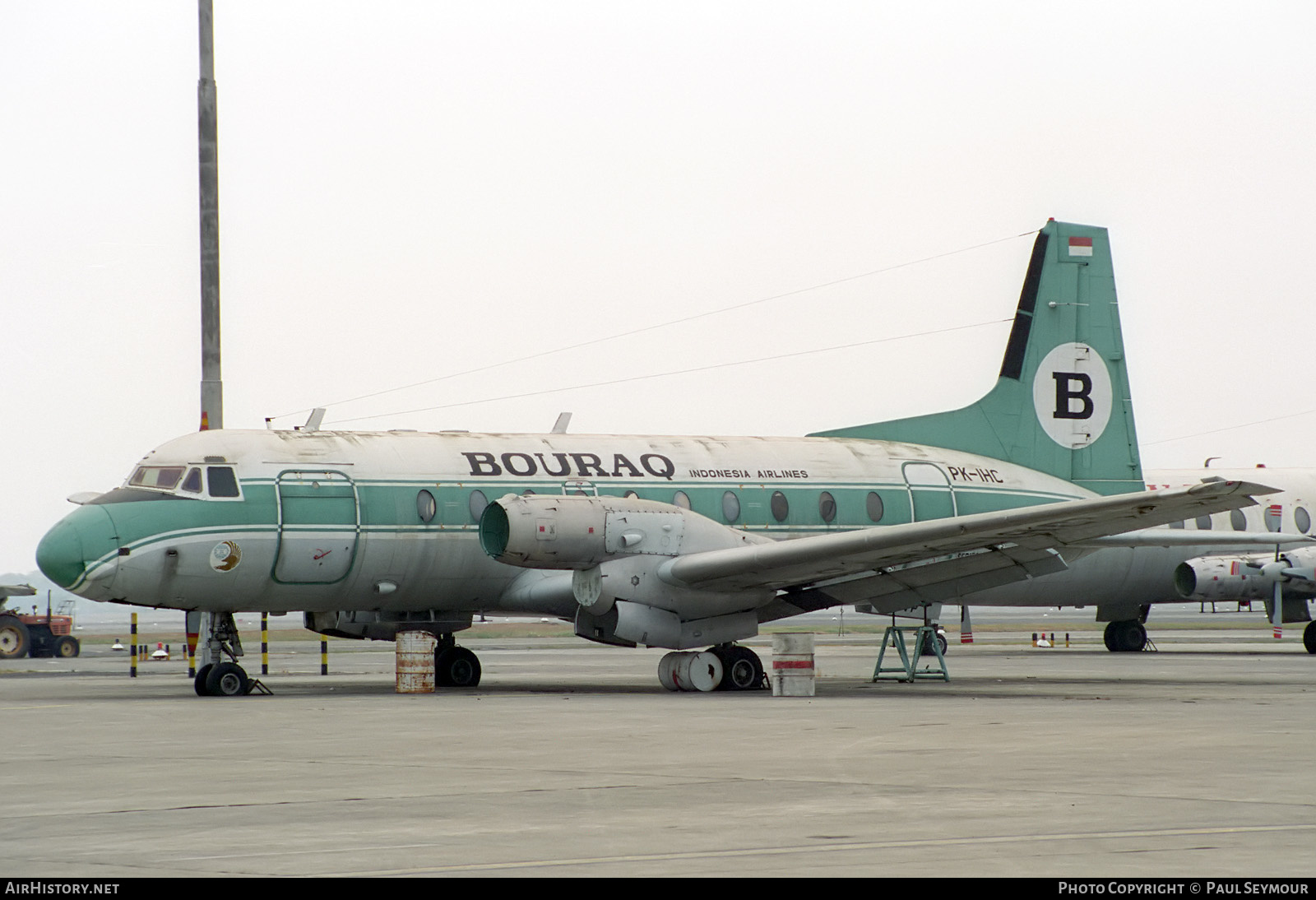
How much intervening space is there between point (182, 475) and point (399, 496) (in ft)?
9.32

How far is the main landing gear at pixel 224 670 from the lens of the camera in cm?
2083

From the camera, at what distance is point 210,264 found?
83.7ft

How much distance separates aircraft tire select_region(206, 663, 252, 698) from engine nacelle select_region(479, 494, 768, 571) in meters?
3.58

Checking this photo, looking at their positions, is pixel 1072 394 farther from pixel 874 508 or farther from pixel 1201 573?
pixel 1201 573

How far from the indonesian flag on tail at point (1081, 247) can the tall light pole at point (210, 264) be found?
1415 centimetres

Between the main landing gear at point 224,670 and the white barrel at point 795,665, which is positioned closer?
the white barrel at point 795,665

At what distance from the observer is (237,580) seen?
20.8 metres

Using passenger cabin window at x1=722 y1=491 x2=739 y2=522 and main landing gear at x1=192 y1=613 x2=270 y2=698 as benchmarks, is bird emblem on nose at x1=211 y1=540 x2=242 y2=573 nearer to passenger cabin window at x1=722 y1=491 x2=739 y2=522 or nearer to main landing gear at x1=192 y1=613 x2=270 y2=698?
main landing gear at x1=192 y1=613 x2=270 y2=698

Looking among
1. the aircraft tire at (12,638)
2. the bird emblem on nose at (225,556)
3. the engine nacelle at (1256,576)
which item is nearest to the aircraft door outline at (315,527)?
the bird emblem on nose at (225,556)

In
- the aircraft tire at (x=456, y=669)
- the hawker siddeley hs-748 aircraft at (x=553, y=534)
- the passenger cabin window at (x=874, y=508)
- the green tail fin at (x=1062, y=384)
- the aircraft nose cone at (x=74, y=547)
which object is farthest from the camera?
the green tail fin at (x=1062, y=384)

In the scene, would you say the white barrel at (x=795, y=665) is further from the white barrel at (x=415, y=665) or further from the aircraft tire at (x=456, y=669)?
the aircraft tire at (x=456, y=669)

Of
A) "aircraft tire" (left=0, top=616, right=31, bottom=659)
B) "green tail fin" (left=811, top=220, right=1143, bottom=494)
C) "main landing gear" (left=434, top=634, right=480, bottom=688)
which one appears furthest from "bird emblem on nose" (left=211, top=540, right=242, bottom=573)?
"aircraft tire" (left=0, top=616, right=31, bottom=659)

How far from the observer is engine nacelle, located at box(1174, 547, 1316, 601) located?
32344 millimetres

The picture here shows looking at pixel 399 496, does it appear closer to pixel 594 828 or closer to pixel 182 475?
pixel 182 475
